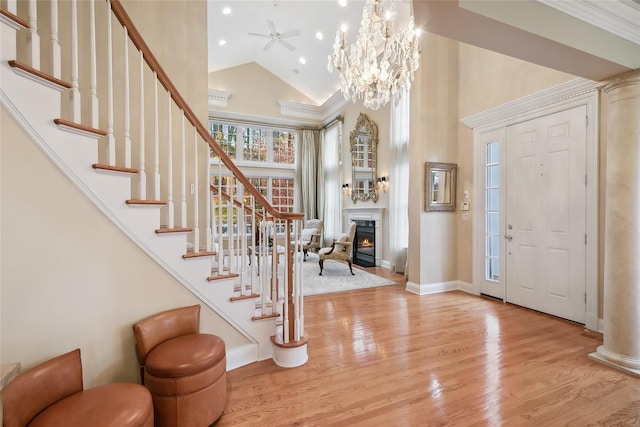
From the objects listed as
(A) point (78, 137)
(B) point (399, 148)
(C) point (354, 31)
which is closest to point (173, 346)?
(A) point (78, 137)

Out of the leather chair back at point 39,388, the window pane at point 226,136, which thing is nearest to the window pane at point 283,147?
the window pane at point 226,136

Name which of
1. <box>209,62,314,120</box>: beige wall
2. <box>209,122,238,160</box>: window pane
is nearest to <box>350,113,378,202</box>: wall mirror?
<box>209,62,314,120</box>: beige wall

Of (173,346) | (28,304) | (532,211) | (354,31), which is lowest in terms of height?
(173,346)

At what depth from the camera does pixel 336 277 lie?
5.40m

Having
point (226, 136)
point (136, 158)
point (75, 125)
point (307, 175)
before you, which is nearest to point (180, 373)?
point (75, 125)

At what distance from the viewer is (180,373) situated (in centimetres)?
158

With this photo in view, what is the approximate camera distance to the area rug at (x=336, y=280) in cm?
463

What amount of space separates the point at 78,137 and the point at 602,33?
3652 millimetres

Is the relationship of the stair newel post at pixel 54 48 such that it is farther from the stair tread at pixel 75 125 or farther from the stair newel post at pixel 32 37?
the stair tread at pixel 75 125

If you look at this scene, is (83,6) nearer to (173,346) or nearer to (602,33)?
(173,346)

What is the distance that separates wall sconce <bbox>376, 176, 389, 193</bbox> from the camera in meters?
6.14

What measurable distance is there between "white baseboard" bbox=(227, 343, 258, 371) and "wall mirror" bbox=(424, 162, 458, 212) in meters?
3.24

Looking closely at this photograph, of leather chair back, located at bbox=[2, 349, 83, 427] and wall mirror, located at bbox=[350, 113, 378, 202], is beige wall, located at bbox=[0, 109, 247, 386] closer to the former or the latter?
leather chair back, located at bbox=[2, 349, 83, 427]

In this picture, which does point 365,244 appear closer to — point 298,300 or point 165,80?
point 298,300
